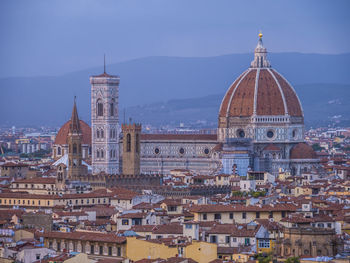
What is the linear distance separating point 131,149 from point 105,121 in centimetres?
1547

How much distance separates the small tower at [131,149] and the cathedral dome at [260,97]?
18019 millimetres

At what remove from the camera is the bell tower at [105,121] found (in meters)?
122

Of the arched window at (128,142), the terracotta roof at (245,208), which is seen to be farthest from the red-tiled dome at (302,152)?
the terracotta roof at (245,208)

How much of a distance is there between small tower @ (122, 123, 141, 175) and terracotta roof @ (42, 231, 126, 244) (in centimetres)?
5817

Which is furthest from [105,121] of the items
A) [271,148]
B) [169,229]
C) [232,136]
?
[169,229]

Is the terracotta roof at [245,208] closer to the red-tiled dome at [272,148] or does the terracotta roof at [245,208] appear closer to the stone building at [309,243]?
the stone building at [309,243]

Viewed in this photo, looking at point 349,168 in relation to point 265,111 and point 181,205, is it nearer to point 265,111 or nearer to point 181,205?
point 265,111

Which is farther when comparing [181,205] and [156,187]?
[156,187]

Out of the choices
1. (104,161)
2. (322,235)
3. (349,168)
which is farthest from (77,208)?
(104,161)

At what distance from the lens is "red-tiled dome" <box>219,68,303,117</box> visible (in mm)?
124375

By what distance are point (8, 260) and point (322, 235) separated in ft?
32.8

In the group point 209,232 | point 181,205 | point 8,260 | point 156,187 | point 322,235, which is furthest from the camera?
point 156,187

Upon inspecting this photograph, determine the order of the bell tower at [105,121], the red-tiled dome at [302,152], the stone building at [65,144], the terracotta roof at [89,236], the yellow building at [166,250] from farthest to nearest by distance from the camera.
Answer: the stone building at [65,144] < the bell tower at [105,121] < the red-tiled dome at [302,152] < the terracotta roof at [89,236] < the yellow building at [166,250]

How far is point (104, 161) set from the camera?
122 metres
